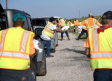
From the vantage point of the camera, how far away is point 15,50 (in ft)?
11.8

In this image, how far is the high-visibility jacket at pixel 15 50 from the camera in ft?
11.8

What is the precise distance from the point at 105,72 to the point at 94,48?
0.37 metres

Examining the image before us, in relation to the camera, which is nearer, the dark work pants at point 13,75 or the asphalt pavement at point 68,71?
the dark work pants at point 13,75

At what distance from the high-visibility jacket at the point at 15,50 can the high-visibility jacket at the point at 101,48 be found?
Result: 2.99ft

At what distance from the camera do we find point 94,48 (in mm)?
3645

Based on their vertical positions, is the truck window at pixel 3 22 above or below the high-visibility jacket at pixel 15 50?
above

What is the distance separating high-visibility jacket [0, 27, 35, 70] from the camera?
358cm

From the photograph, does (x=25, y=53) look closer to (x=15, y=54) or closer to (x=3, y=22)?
(x=15, y=54)

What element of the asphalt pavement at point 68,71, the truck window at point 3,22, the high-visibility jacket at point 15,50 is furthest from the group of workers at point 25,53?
the asphalt pavement at point 68,71

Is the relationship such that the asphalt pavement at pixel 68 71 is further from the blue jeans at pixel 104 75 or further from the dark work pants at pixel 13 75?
the dark work pants at pixel 13 75

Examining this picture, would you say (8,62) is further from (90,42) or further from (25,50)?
(90,42)

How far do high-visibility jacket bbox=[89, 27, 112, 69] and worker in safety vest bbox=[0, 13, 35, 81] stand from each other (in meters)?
0.90

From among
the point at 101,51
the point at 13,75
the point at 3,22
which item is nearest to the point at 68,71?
the point at 3,22

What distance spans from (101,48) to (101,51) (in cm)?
4
